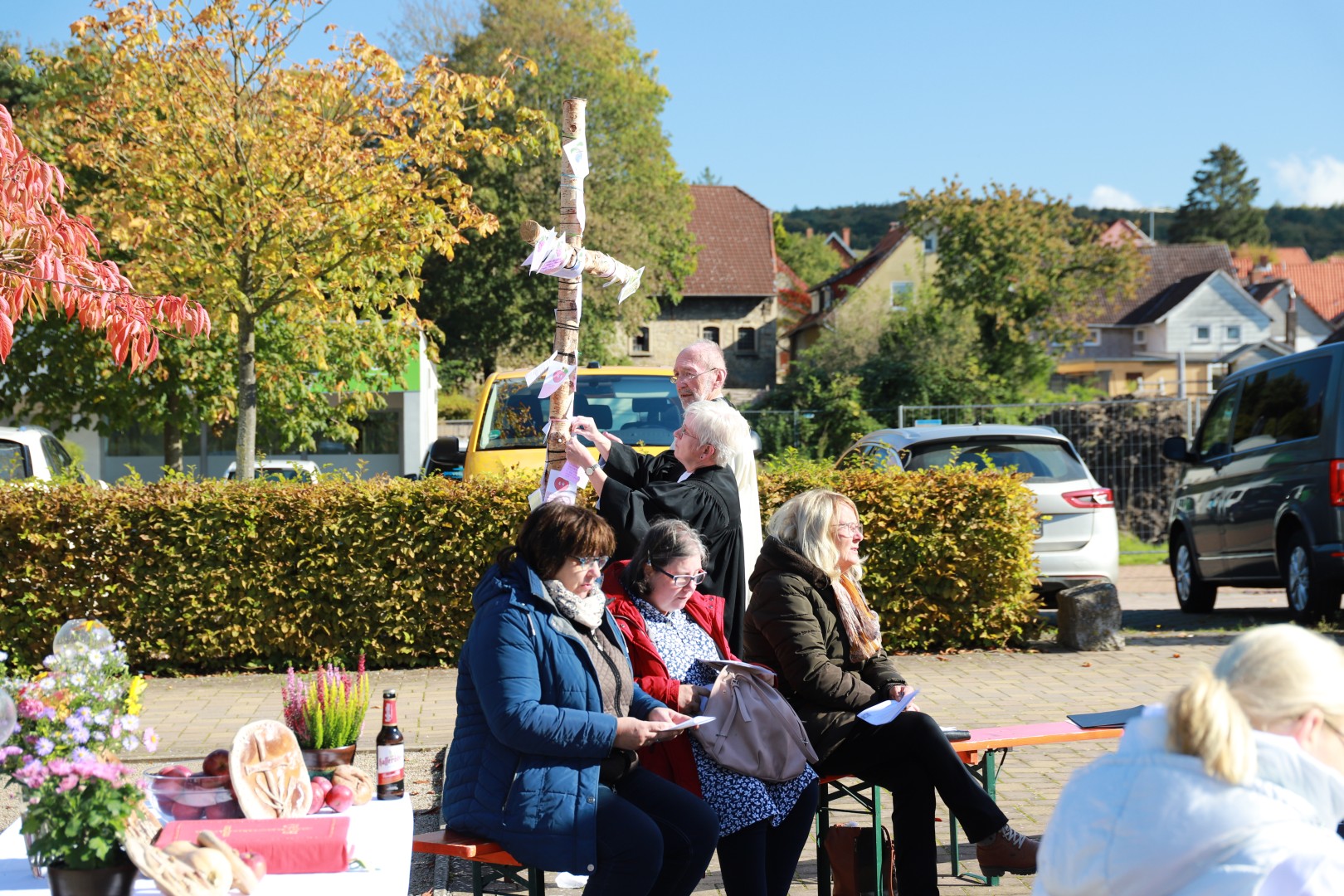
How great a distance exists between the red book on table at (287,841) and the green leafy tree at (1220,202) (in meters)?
133

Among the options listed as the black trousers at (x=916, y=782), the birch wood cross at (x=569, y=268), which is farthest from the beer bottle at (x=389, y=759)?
the black trousers at (x=916, y=782)

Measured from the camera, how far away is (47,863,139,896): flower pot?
8.79 feet

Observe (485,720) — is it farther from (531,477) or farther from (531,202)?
(531,202)

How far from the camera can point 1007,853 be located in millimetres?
4723

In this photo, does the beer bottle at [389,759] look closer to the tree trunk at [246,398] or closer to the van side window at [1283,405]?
the van side window at [1283,405]

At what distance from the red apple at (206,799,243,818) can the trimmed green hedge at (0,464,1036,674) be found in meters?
5.95

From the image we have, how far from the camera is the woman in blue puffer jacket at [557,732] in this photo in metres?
3.88

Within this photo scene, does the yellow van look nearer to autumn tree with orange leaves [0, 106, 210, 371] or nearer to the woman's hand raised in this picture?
autumn tree with orange leaves [0, 106, 210, 371]

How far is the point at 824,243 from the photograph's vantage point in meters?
96.5

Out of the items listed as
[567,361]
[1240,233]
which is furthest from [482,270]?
[1240,233]

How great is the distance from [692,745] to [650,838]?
60 centimetres

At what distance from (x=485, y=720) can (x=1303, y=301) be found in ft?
298

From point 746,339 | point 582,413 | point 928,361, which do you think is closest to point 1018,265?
point 928,361

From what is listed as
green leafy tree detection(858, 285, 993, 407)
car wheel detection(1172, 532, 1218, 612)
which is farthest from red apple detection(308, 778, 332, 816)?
green leafy tree detection(858, 285, 993, 407)
